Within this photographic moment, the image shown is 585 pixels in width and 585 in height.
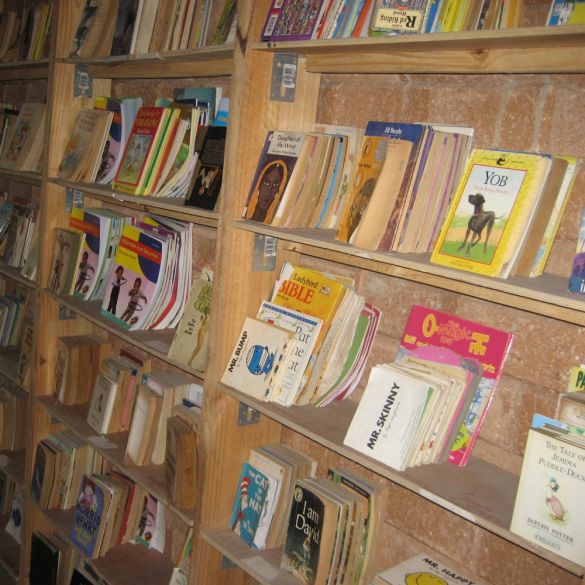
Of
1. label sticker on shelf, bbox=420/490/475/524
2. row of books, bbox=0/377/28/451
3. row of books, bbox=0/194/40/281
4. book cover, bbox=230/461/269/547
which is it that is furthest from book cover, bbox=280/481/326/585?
row of books, bbox=0/377/28/451

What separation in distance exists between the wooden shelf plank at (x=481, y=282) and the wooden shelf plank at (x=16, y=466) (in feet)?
6.87

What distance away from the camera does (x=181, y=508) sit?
1874 millimetres

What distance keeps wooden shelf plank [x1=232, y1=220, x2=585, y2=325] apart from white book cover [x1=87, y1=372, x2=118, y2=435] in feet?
3.60

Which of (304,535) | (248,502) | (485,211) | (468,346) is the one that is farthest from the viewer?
(248,502)

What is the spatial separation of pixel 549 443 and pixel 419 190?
57 centimetres

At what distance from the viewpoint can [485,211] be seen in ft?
3.79

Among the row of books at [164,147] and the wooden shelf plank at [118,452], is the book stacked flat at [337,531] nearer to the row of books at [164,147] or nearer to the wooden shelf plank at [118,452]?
the wooden shelf plank at [118,452]

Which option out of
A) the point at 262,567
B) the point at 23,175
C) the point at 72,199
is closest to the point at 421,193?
the point at 262,567

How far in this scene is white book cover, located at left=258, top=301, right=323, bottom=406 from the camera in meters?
1.53

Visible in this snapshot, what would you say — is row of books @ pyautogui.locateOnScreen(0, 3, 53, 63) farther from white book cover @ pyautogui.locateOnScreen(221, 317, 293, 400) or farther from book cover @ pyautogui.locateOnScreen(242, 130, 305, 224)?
white book cover @ pyautogui.locateOnScreen(221, 317, 293, 400)

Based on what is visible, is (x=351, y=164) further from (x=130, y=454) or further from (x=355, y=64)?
(x=130, y=454)

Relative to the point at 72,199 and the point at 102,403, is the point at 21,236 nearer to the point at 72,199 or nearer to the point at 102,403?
the point at 72,199

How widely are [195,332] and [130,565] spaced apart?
41.6 inches

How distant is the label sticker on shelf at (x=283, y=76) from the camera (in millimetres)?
1625
